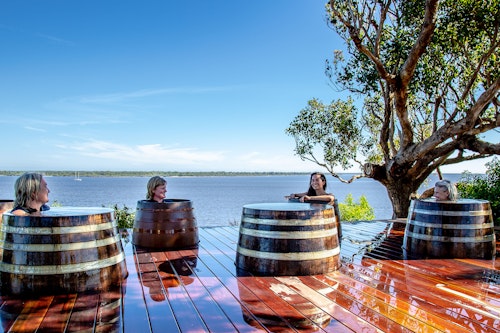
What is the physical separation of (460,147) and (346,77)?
3.87 metres

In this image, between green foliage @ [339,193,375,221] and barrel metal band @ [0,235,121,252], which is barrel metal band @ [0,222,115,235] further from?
green foliage @ [339,193,375,221]

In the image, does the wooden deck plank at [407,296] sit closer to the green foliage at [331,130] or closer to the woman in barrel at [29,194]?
the woman in barrel at [29,194]

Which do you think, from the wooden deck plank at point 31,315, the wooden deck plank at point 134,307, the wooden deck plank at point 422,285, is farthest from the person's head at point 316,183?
the wooden deck plank at point 31,315

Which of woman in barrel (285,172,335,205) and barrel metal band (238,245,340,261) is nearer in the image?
barrel metal band (238,245,340,261)

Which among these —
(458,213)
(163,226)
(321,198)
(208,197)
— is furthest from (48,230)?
(208,197)

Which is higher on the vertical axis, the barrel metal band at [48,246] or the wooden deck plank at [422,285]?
the barrel metal band at [48,246]

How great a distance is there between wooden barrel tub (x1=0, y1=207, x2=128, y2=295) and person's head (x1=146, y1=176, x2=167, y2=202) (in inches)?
86.5

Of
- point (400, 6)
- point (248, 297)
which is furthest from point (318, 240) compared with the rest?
point (400, 6)

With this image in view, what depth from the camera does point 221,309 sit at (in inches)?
123

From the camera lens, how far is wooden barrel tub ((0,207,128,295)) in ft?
11.1

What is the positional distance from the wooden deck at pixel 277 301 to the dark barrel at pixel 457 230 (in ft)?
0.73

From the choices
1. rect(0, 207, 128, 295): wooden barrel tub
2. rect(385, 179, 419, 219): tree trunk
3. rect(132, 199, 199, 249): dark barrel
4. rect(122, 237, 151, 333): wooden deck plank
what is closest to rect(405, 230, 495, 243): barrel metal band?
rect(132, 199, 199, 249): dark barrel

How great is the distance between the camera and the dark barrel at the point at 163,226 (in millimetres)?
5375

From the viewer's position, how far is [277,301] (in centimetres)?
331
